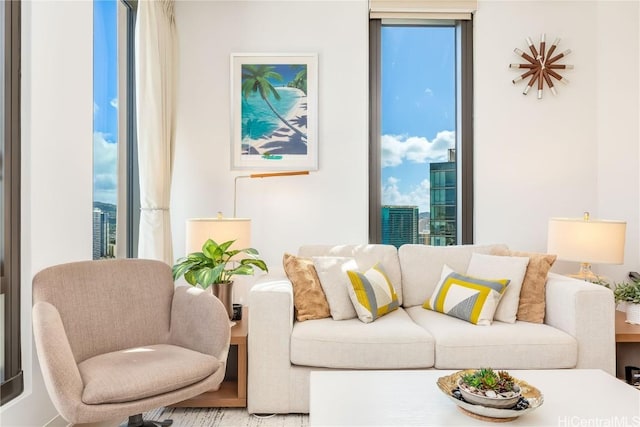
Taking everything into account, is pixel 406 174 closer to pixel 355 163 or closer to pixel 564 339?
pixel 355 163

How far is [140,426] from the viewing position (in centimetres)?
204

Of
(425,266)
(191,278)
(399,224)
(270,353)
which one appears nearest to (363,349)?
(270,353)

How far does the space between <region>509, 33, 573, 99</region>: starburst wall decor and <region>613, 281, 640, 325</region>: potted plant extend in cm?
154

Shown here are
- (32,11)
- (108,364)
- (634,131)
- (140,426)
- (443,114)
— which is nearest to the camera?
(108,364)

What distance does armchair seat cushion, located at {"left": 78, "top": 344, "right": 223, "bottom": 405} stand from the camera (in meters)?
1.59

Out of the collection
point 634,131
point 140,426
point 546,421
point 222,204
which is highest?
point 634,131

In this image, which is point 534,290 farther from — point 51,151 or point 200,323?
point 51,151

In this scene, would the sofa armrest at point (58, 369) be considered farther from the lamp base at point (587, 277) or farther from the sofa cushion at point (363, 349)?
the lamp base at point (587, 277)

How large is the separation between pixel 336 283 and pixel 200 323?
0.83 meters

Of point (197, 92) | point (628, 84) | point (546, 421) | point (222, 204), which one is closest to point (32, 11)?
point (197, 92)

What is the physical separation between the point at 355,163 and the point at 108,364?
2196 mm

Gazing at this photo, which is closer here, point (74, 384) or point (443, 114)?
point (74, 384)

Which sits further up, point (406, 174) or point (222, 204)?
point (406, 174)

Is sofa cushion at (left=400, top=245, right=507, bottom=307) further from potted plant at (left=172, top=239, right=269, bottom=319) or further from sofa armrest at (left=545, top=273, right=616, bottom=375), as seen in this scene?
potted plant at (left=172, top=239, right=269, bottom=319)
